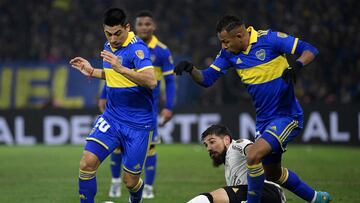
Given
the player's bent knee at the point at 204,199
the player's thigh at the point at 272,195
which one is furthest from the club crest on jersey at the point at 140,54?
the player's thigh at the point at 272,195

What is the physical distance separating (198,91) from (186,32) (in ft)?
8.27

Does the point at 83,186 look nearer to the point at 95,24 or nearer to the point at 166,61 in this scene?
the point at 166,61

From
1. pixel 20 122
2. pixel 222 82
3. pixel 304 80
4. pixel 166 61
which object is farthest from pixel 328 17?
pixel 166 61

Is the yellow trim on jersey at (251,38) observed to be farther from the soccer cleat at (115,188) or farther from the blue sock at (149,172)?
the soccer cleat at (115,188)

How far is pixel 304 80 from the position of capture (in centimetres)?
2062

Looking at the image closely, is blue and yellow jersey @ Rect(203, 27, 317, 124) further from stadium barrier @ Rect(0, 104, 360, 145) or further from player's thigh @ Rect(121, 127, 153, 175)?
stadium barrier @ Rect(0, 104, 360, 145)

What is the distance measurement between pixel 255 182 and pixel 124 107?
174cm

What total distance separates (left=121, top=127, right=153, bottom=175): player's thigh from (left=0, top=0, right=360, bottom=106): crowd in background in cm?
1177

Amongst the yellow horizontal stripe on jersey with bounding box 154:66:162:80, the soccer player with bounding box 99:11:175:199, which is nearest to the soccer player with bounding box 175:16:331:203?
the soccer player with bounding box 99:11:175:199

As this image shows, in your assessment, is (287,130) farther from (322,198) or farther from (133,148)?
(133,148)

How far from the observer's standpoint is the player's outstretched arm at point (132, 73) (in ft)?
26.3

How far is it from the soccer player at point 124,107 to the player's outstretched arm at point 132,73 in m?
0.01

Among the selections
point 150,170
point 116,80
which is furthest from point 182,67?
point 150,170

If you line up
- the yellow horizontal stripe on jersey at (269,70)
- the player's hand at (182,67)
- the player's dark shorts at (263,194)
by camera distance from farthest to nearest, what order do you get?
the yellow horizontal stripe on jersey at (269,70), the player's hand at (182,67), the player's dark shorts at (263,194)
